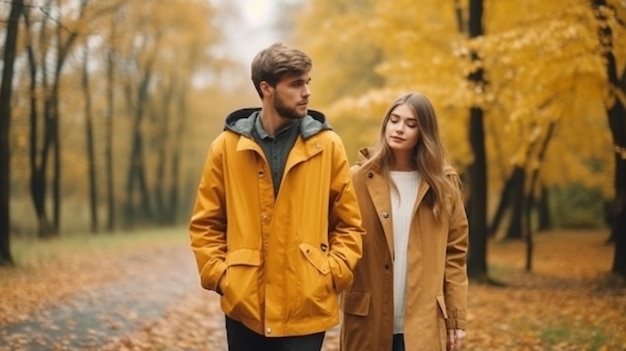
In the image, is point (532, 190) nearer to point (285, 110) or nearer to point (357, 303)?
point (357, 303)

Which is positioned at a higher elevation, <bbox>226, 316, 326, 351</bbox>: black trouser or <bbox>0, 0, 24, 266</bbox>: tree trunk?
<bbox>0, 0, 24, 266</bbox>: tree trunk

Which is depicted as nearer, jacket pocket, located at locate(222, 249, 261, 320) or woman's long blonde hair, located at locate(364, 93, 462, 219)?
jacket pocket, located at locate(222, 249, 261, 320)

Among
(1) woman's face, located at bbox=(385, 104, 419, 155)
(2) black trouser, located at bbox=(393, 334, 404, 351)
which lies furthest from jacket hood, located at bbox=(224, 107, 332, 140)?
(2) black trouser, located at bbox=(393, 334, 404, 351)

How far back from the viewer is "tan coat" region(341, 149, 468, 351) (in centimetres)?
354

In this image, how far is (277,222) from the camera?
3.11 m

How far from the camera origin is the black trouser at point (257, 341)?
3170 mm

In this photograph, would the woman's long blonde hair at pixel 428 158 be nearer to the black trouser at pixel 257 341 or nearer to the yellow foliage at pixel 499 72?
the black trouser at pixel 257 341

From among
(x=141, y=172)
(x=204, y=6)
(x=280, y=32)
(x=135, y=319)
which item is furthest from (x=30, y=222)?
(x=135, y=319)

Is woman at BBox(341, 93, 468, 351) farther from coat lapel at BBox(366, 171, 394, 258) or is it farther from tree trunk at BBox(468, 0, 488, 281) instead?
tree trunk at BBox(468, 0, 488, 281)

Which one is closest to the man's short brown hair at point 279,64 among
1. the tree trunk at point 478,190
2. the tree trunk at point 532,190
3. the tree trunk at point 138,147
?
the tree trunk at point 478,190

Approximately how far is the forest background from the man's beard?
20.6 feet

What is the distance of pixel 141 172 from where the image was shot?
1217 inches

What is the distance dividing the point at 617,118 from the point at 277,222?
9.27 m

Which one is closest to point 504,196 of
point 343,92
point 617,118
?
point 343,92
